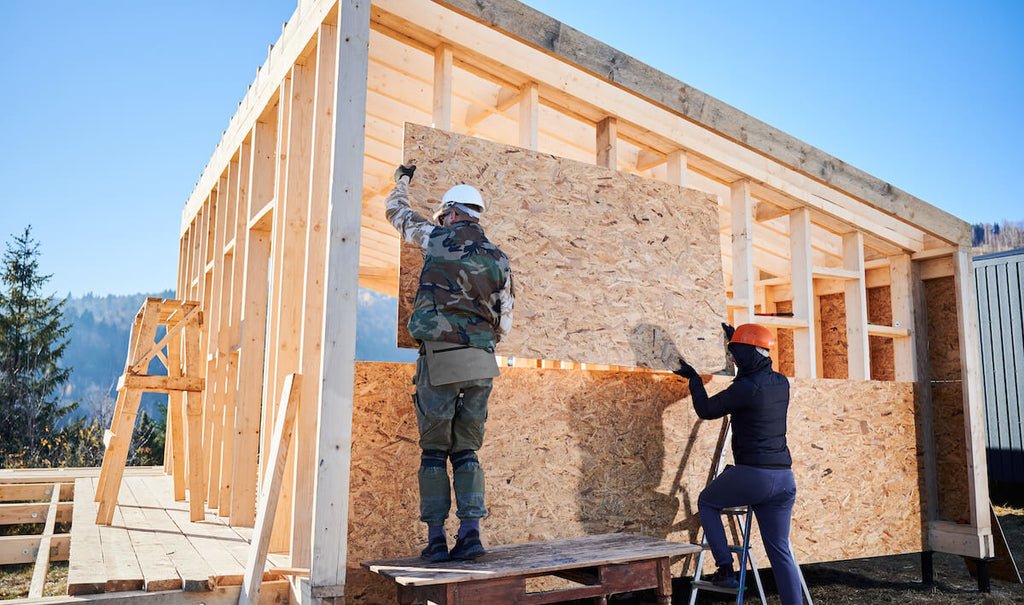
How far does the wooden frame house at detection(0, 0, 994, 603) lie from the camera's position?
4.07m

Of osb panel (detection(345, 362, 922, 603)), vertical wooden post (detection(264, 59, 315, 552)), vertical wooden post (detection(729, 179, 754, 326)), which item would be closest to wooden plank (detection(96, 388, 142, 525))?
vertical wooden post (detection(264, 59, 315, 552))

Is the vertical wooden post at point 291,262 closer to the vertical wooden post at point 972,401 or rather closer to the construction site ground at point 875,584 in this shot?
the construction site ground at point 875,584

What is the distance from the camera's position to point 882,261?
756 centimetres

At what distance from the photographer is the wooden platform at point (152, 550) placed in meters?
3.53

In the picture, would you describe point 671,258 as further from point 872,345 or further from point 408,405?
point 872,345

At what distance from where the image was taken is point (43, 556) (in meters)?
4.92

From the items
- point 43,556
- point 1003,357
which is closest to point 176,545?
point 43,556

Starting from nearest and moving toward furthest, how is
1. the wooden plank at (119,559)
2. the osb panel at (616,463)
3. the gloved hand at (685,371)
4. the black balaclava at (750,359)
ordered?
the wooden plank at (119,559)
the osb panel at (616,463)
the black balaclava at (750,359)
the gloved hand at (685,371)

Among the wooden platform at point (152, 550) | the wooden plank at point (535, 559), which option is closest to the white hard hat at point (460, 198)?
the wooden plank at point (535, 559)

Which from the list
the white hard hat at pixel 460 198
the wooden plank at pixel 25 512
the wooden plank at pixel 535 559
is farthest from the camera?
the wooden plank at pixel 25 512

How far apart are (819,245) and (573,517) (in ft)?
17.8

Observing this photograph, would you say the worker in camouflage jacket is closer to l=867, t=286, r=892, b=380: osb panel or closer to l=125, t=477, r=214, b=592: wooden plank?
l=125, t=477, r=214, b=592: wooden plank

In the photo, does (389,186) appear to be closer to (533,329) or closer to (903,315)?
(533,329)

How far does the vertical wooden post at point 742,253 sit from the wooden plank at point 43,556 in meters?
5.21
